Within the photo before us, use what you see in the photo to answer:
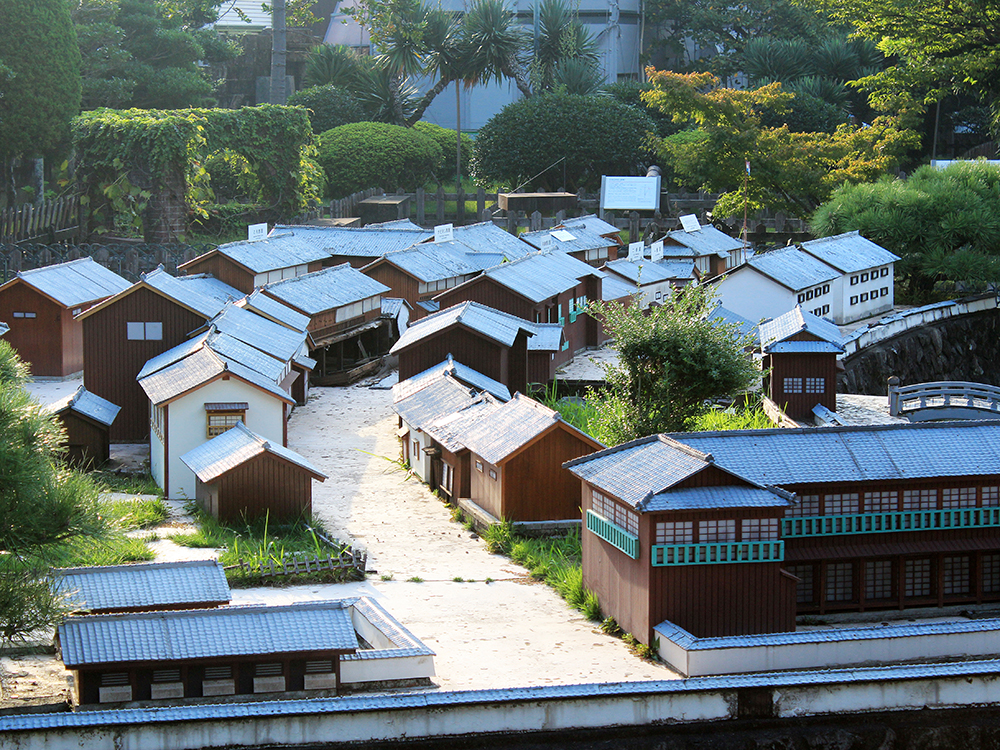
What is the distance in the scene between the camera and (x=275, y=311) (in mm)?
35281

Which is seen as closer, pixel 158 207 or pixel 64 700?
pixel 64 700

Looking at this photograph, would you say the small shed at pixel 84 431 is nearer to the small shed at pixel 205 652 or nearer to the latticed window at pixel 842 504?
the small shed at pixel 205 652

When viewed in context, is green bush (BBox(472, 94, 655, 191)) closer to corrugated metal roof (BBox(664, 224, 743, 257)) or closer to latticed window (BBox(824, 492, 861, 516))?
corrugated metal roof (BBox(664, 224, 743, 257))

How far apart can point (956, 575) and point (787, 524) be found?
10.4 feet

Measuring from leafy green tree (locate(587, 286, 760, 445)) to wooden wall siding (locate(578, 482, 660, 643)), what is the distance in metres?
6.02

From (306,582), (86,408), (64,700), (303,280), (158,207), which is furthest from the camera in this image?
(158,207)

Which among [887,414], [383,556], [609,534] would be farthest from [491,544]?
[887,414]

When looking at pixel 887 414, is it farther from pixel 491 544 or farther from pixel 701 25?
pixel 701 25

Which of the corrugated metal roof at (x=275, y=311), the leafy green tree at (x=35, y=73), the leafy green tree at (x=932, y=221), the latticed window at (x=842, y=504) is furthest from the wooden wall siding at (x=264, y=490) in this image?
the leafy green tree at (x=932, y=221)

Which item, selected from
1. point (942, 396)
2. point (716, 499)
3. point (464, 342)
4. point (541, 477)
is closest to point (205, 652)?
point (716, 499)

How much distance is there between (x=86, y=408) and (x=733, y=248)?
96.5 feet

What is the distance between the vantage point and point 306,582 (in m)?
22.0

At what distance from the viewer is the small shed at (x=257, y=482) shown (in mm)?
25266

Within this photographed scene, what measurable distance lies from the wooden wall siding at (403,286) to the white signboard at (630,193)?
62.5 ft
